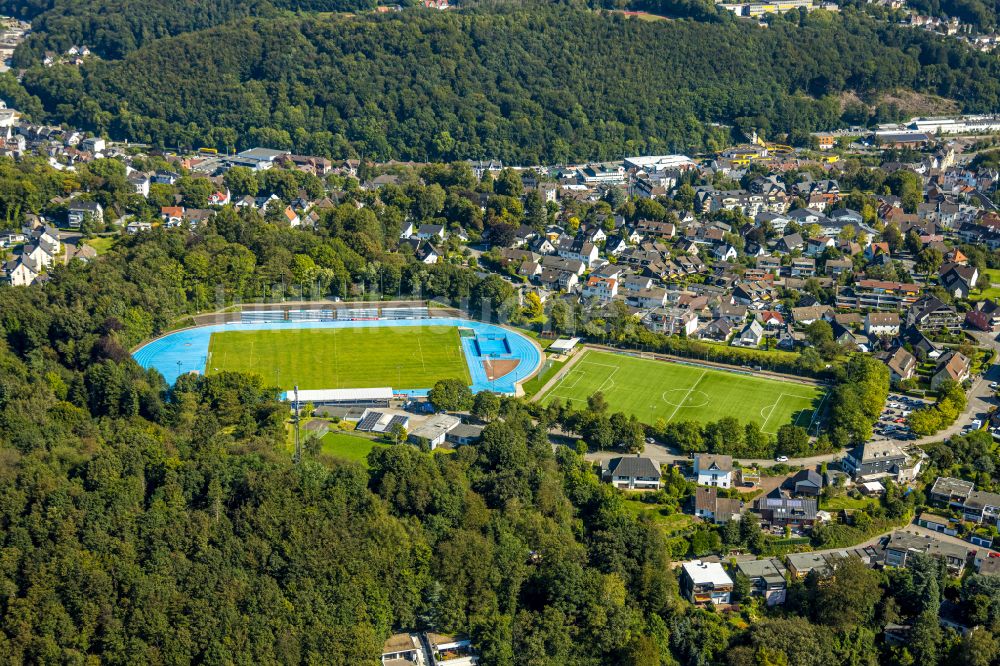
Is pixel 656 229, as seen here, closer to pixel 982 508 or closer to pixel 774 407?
pixel 774 407

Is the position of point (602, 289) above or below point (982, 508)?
below

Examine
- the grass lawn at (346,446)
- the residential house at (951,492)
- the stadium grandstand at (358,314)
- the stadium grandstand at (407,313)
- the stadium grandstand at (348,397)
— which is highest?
the residential house at (951,492)

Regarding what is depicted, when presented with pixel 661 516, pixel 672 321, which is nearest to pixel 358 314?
pixel 672 321

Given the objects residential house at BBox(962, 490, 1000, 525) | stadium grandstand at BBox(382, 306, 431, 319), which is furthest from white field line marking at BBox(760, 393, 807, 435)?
stadium grandstand at BBox(382, 306, 431, 319)

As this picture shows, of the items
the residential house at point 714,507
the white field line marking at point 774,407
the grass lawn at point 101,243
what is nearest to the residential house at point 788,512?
the residential house at point 714,507

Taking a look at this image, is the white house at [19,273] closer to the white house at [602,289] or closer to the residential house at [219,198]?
the residential house at [219,198]

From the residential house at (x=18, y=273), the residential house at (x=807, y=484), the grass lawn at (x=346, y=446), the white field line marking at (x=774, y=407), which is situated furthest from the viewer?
the residential house at (x=18, y=273)
